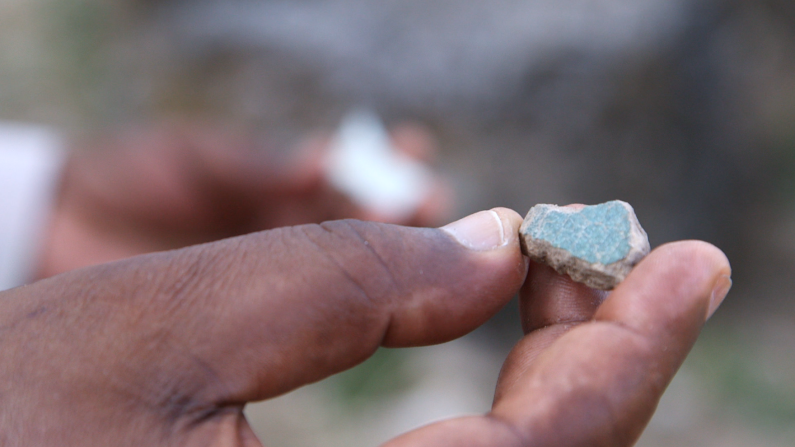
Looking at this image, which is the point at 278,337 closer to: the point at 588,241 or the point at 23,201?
the point at 588,241

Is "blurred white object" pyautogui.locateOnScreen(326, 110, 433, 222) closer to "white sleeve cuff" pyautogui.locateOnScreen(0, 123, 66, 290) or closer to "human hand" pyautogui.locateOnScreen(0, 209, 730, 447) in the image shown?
"white sleeve cuff" pyautogui.locateOnScreen(0, 123, 66, 290)

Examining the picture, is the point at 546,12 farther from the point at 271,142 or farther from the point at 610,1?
the point at 271,142

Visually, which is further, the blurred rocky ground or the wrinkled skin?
the blurred rocky ground

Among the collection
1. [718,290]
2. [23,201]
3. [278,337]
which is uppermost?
[718,290]

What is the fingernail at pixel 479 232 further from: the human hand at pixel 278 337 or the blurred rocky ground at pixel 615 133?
the blurred rocky ground at pixel 615 133

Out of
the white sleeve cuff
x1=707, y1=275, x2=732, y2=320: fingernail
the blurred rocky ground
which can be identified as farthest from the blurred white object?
x1=707, y1=275, x2=732, y2=320: fingernail

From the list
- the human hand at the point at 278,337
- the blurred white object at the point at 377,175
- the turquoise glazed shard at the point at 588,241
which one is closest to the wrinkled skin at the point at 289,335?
the human hand at the point at 278,337

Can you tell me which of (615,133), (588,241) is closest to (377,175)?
(615,133)
